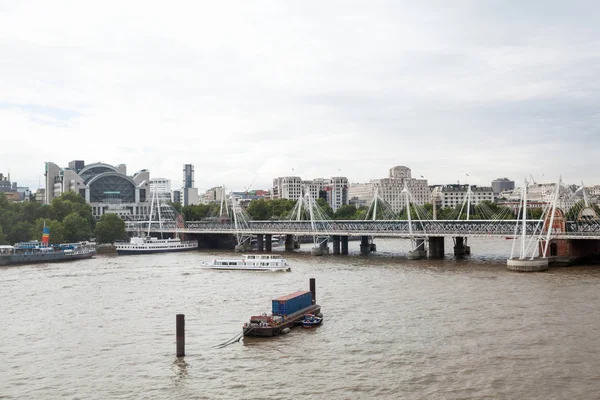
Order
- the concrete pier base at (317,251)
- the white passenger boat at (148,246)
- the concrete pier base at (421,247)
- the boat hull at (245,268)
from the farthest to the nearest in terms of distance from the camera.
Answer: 1. the white passenger boat at (148,246)
2. the concrete pier base at (317,251)
3. the concrete pier base at (421,247)
4. the boat hull at (245,268)

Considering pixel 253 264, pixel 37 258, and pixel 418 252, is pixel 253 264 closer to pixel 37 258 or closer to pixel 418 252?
pixel 418 252

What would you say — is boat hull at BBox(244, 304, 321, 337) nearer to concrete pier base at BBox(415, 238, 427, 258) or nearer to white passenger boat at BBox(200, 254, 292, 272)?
white passenger boat at BBox(200, 254, 292, 272)

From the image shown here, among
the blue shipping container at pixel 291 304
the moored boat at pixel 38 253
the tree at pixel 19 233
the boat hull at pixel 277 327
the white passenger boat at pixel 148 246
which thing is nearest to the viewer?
the boat hull at pixel 277 327

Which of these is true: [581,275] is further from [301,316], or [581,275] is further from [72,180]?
[72,180]

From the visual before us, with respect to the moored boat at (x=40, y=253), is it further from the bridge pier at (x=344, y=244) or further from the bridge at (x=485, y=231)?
the bridge pier at (x=344, y=244)

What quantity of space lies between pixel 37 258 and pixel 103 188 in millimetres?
92969

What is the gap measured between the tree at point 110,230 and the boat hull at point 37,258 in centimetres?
2592

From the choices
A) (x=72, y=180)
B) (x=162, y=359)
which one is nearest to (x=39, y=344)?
(x=162, y=359)

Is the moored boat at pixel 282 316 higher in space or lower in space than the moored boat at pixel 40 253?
lower

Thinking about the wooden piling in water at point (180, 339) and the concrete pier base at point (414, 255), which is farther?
the concrete pier base at point (414, 255)

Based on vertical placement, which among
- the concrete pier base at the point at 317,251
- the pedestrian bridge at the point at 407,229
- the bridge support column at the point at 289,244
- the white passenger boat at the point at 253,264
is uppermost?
the pedestrian bridge at the point at 407,229

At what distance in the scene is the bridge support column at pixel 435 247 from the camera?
296ft

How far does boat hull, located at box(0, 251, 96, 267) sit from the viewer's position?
86.2m

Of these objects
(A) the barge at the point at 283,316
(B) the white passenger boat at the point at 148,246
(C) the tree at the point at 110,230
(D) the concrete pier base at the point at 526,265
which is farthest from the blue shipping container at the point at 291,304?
(C) the tree at the point at 110,230
